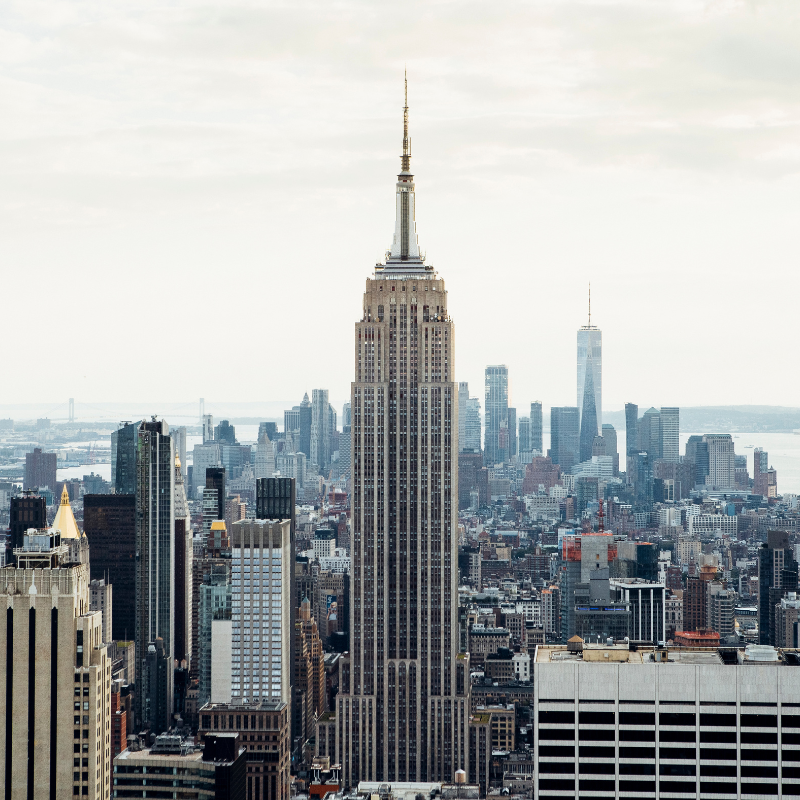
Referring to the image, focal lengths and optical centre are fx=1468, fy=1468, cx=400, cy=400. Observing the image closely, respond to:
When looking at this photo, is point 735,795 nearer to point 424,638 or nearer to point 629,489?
point 424,638

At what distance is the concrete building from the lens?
2470 centimetres

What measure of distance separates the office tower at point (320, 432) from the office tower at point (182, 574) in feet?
50.9

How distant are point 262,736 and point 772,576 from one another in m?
46.4

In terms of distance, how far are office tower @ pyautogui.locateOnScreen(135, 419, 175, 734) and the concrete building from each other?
1780 inches

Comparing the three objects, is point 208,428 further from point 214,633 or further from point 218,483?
point 214,633

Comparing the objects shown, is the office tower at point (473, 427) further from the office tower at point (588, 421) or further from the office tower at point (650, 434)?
the office tower at point (650, 434)

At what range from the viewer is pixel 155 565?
81750mm

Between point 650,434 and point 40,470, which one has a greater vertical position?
point 650,434

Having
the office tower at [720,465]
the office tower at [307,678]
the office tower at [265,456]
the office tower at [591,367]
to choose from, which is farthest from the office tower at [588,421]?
the office tower at [307,678]

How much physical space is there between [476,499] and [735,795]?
104 m

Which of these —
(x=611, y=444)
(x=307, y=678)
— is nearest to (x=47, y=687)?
(x=307, y=678)

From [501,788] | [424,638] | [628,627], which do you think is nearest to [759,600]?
[628,627]

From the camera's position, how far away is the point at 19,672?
2984 cm

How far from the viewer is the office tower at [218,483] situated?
94.7 meters
